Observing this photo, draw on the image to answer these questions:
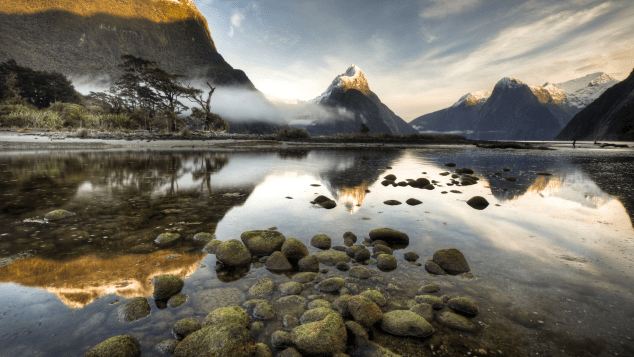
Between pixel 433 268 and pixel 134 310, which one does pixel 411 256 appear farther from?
pixel 134 310

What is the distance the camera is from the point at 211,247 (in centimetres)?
587

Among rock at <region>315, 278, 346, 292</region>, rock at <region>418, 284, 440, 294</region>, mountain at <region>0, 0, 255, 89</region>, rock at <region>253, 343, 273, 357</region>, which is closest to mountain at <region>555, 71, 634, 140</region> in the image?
rock at <region>418, 284, 440, 294</region>

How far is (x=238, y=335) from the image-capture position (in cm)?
294

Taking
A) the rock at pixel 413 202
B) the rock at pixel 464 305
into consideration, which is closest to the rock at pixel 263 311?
the rock at pixel 464 305

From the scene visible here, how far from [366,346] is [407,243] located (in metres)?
3.81

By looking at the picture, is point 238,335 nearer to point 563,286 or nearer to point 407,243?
point 407,243

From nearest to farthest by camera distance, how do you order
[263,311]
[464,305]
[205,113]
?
1. [263,311]
2. [464,305]
3. [205,113]

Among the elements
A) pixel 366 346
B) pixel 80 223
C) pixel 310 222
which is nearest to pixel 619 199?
pixel 310 222

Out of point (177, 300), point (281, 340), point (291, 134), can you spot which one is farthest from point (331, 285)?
point (291, 134)

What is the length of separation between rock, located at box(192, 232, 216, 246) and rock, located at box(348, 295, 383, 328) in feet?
13.8

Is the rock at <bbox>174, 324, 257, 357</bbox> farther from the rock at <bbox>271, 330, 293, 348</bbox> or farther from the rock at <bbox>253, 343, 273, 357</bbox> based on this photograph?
the rock at <bbox>271, 330, 293, 348</bbox>

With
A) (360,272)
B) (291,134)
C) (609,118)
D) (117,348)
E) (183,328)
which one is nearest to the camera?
(117,348)

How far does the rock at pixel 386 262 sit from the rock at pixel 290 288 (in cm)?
183

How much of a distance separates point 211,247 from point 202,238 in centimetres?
73
